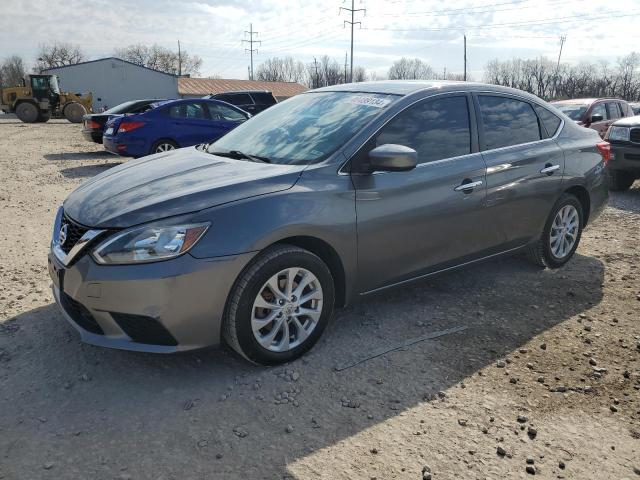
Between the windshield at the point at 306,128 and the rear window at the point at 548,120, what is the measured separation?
5.56 feet

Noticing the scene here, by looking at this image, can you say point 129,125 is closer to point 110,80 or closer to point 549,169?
point 549,169

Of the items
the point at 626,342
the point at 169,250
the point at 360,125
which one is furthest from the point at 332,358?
the point at 626,342

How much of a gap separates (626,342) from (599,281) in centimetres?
124

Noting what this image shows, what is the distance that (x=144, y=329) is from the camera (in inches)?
109

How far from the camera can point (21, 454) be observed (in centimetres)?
241

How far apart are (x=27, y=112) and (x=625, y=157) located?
107 feet

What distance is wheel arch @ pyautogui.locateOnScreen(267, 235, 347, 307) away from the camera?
3.14 m

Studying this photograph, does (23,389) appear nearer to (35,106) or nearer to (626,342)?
(626,342)

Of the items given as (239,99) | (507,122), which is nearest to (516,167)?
(507,122)

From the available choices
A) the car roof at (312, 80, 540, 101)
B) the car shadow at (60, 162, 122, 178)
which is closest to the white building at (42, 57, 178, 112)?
the car shadow at (60, 162, 122, 178)

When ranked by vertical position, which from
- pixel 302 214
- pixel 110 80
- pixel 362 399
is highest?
pixel 110 80

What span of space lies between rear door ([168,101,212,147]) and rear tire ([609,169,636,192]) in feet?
25.6

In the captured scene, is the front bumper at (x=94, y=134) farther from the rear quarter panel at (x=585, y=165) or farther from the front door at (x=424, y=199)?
the rear quarter panel at (x=585, y=165)

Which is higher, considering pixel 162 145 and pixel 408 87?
pixel 408 87
